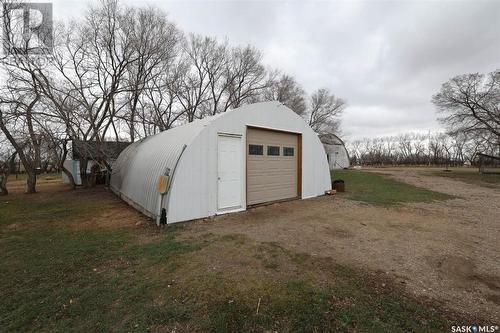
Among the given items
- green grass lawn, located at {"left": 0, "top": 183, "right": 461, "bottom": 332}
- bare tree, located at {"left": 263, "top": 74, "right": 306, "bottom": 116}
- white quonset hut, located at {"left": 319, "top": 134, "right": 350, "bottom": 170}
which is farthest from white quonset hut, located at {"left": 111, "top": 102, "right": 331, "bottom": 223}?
white quonset hut, located at {"left": 319, "top": 134, "right": 350, "bottom": 170}

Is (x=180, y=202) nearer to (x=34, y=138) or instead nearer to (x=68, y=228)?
(x=68, y=228)

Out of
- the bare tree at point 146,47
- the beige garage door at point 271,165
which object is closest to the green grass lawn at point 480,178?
the beige garage door at point 271,165

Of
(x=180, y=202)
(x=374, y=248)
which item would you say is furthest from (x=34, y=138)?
(x=374, y=248)

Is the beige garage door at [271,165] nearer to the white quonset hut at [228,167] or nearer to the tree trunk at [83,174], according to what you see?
the white quonset hut at [228,167]

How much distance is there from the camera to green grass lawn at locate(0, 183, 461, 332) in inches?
98.7

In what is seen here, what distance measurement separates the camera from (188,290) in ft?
10.3

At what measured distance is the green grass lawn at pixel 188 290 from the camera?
8.22 feet

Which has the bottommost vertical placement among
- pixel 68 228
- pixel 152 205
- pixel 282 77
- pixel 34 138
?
pixel 68 228

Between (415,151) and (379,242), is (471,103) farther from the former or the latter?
(415,151)

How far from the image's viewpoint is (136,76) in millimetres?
18969

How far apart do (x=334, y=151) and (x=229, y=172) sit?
1135 inches

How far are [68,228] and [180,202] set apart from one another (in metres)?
3.13

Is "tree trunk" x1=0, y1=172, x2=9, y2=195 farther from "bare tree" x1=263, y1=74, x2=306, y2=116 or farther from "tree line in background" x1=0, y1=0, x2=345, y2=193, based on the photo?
"bare tree" x1=263, y1=74, x2=306, y2=116

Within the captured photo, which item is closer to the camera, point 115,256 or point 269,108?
point 115,256
